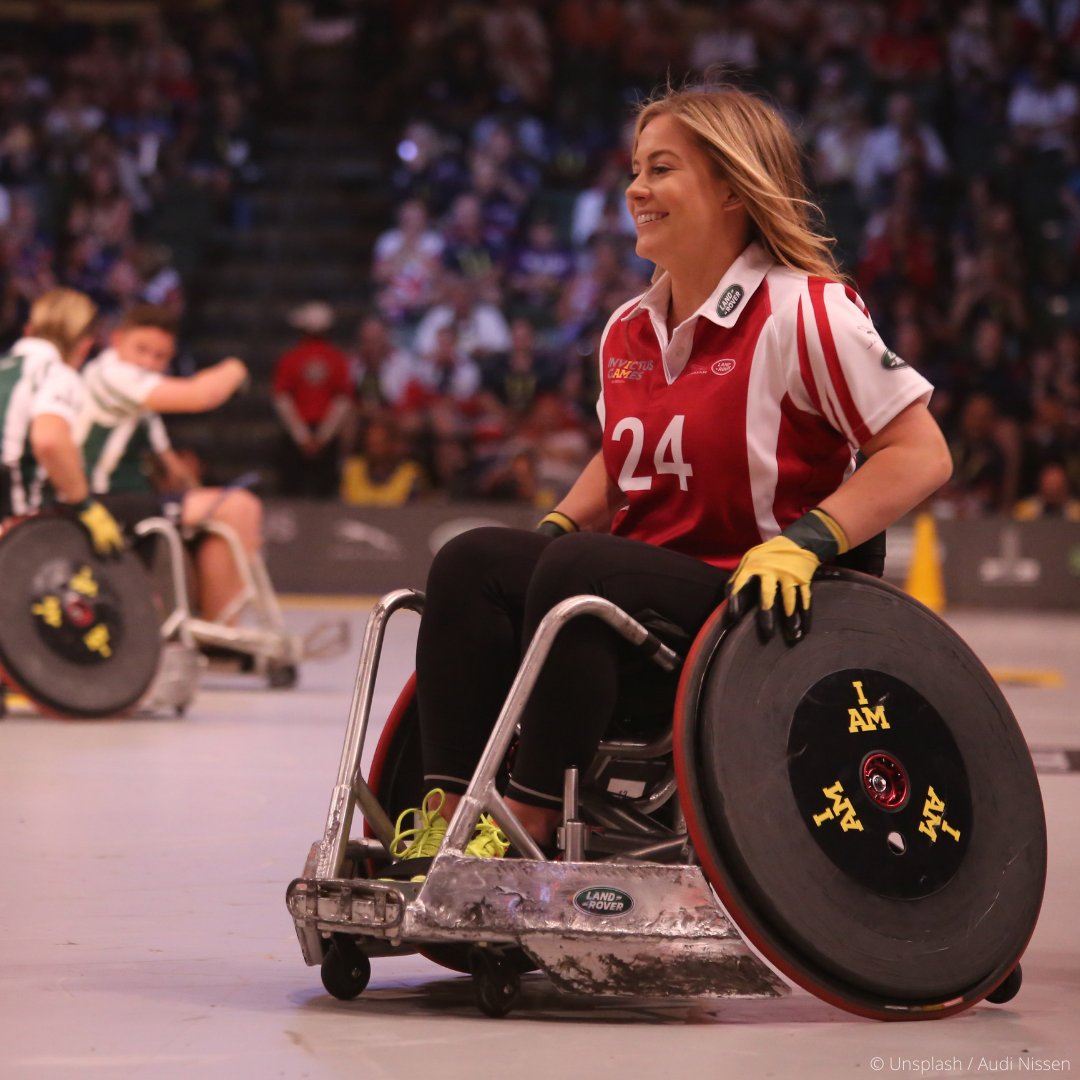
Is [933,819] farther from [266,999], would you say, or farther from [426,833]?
[266,999]

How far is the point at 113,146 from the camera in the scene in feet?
57.2

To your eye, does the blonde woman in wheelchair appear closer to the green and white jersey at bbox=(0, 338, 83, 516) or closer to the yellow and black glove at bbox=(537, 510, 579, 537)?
the yellow and black glove at bbox=(537, 510, 579, 537)

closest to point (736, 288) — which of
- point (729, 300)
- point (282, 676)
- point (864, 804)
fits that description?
point (729, 300)

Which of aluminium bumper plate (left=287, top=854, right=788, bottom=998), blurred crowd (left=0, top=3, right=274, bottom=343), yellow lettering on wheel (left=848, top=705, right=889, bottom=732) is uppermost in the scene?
blurred crowd (left=0, top=3, right=274, bottom=343)

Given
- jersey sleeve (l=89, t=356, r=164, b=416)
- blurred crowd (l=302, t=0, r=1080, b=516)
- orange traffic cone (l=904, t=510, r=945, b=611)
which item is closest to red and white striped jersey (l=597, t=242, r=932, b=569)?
jersey sleeve (l=89, t=356, r=164, b=416)

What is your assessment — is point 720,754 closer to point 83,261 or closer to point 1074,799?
point 1074,799

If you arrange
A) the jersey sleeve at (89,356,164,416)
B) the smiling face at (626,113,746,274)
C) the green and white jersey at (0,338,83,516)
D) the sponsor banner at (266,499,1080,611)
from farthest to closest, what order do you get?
the sponsor banner at (266,499,1080,611) < the jersey sleeve at (89,356,164,416) < the green and white jersey at (0,338,83,516) < the smiling face at (626,113,746,274)

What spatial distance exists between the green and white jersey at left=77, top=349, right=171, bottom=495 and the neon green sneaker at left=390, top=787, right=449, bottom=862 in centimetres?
512

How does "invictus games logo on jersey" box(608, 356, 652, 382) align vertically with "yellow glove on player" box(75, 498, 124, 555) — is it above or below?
above

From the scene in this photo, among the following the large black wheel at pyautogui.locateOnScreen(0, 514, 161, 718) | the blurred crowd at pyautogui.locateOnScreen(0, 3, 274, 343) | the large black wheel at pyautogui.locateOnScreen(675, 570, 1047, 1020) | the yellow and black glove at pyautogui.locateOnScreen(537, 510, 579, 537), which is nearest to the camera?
the large black wheel at pyautogui.locateOnScreen(675, 570, 1047, 1020)

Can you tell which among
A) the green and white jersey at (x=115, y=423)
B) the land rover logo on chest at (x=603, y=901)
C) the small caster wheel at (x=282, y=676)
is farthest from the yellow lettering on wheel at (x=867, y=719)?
the small caster wheel at (x=282, y=676)

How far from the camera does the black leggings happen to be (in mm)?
3092

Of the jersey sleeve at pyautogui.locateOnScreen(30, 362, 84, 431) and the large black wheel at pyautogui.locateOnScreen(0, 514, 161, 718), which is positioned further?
the jersey sleeve at pyautogui.locateOnScreen(30, 362, 84, 431)

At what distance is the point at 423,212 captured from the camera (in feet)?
53.8
